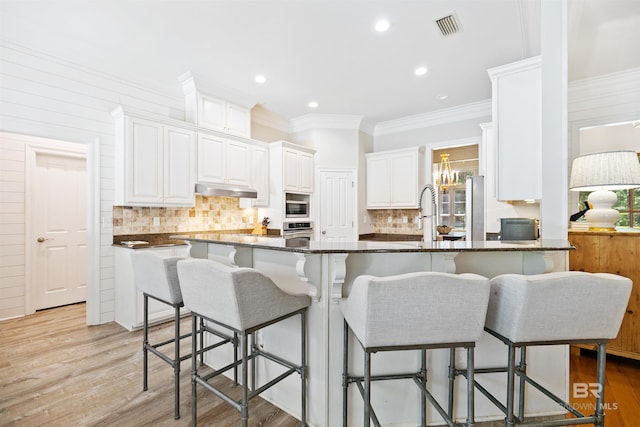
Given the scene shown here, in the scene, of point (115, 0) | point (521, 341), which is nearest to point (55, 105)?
point (115, 0)

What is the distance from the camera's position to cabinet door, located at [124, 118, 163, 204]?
3258mm

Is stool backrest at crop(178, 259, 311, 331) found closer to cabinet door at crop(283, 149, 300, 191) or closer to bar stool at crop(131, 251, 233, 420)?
A: bar stool at crop(131, 251, 233, 420)

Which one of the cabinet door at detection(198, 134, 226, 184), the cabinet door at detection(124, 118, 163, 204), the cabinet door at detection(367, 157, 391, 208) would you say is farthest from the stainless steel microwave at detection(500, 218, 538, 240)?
the cabinet door at detection(124, 118, 163, 204)

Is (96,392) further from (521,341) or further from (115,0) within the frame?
(115,0)

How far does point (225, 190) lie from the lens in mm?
3941

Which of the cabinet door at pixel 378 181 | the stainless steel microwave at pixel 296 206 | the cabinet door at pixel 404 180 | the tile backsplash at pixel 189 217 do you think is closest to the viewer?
the tile backsplash at pixel 189 217

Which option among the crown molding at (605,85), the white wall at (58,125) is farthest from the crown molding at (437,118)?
the white wall at (58,125)

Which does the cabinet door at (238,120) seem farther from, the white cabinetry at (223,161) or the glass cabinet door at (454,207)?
the glass cabinet door at (454,207)

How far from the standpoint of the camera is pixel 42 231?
12.7ft

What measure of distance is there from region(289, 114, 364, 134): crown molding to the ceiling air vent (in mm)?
2351

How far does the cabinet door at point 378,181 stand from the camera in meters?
5.14

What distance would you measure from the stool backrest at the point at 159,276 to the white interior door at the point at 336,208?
10.7 feet

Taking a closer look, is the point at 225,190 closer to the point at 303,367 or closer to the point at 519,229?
the point at 303,367

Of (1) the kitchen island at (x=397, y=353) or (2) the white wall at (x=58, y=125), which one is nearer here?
(1) the kitchen island at (x=397, y=353)
